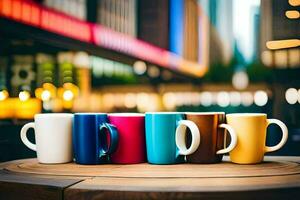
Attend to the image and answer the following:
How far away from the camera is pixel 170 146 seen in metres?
1.02

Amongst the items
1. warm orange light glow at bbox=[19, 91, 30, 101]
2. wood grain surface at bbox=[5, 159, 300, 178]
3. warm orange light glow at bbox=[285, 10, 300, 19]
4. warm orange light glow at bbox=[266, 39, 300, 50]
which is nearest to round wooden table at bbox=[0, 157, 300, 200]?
wood grain surface at bbox=[5, 159, 300, 178]

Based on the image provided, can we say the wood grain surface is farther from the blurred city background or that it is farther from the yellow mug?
the blurred city background

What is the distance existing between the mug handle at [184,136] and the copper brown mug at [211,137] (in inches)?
0.7

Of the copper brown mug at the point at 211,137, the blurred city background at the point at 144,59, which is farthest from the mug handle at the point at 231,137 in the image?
the blurred city background at the point at 144,59

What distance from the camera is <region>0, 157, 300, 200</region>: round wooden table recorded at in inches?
27.7

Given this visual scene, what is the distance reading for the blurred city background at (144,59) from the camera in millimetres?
5883

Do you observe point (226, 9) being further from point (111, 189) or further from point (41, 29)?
point (111, 189)

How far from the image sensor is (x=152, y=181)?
0.79m

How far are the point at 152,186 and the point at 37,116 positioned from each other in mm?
434

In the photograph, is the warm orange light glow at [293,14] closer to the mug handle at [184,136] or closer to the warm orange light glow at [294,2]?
the warm orange light glow at [294,2]

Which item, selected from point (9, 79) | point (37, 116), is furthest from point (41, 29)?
point (37, 116)

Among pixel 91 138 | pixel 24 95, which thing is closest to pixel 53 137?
pixel 91 138

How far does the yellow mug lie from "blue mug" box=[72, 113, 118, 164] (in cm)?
27

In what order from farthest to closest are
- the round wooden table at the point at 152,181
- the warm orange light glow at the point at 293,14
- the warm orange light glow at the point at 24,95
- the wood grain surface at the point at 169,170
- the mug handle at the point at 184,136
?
the warm orange light glow at the point at 24,95 → the warm orange light glow at the point at 293,14 → the mug handle at the point at 184,136 → the wood grain surface at the point at 169,170 → the round wooden table at the point at 152,181
